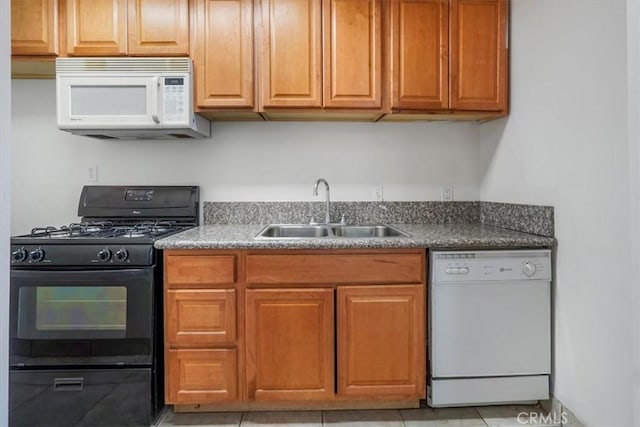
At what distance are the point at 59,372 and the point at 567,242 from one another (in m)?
2.44

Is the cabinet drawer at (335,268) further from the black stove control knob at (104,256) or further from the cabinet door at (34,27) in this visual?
the cabinet door at (34,27)

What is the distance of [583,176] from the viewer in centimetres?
167

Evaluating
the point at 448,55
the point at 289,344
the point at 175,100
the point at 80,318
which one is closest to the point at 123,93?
the point at 175,100

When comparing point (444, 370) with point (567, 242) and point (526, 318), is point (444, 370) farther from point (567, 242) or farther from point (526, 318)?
point (567, 242)

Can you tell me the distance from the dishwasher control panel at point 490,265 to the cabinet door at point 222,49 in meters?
1.40

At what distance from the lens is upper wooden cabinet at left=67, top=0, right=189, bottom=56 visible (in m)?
2.14

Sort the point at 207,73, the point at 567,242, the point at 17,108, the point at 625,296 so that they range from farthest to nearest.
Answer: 1. the point at 17,108
2. the point at 207,73
3. the point at 567,242
4. the point at 625,296

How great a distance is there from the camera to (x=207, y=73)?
216 cm

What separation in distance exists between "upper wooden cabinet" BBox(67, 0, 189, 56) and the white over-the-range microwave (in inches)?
3.0

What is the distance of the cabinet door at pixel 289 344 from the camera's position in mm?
1875

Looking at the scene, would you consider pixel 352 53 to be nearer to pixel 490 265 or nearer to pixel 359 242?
pixel 359 242

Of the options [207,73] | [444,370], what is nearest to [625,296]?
[444,370]

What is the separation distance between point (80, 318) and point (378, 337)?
4.61 ft

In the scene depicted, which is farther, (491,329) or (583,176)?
(491,329)
